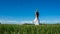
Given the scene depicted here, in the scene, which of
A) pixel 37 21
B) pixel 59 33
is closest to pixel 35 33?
pixel 59 33

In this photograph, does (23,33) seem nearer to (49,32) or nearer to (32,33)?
(32,33)

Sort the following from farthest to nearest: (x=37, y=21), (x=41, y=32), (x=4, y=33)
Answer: (x=37, y=21) < (x=41, y=32) < (x=4, y=33)

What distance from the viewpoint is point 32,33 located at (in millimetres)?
2920

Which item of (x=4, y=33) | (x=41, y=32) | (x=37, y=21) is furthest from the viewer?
(x=37, y=21)

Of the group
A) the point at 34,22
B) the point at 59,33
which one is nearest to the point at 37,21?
the point at 34,22

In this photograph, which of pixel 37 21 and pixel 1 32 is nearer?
pixel 1 32

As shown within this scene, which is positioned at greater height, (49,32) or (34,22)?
(34,22)

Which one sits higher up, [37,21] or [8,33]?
[37,21]

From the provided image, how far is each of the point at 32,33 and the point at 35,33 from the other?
0.27 ft

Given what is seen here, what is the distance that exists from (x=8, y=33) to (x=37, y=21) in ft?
18.4

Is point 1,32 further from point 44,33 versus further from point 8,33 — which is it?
point 44,33

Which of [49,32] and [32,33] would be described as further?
[49,32]

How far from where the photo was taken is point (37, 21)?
845cm

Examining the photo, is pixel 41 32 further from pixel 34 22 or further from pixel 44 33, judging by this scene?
pixel 34 22
